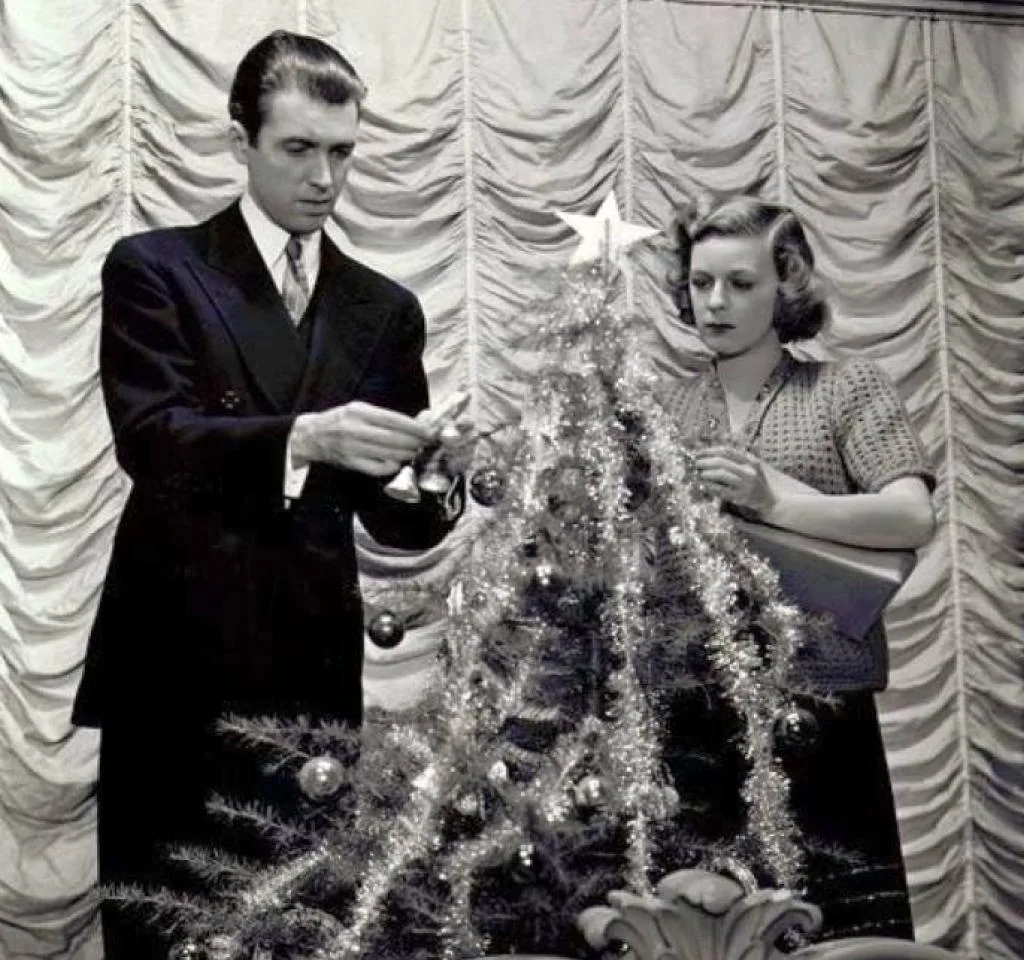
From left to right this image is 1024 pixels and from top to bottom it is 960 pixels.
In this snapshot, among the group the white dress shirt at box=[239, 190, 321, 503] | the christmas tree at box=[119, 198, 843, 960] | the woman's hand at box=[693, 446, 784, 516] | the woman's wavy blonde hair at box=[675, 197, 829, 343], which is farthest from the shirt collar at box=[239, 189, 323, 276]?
the woman's hand at box=[693, 446, 784, 516]

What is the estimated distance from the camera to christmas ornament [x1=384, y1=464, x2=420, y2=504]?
4.62m

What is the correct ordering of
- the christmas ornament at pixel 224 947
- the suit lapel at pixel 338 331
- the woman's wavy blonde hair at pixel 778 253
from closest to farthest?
the christmas ornament at pixel 224 947 < the suit lapel at pixel 338 331 < the woman's wavy blonde hair at pixel 778 253

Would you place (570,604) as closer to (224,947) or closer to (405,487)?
(405,487)

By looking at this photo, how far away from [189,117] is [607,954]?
233 centimetres

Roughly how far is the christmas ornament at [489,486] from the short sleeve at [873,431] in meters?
1.12

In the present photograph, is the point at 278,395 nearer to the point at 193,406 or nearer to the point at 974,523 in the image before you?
the point at 193,406

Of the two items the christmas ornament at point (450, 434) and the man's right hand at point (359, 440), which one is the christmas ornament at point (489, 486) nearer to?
the christmas ornament at point (450, 434)

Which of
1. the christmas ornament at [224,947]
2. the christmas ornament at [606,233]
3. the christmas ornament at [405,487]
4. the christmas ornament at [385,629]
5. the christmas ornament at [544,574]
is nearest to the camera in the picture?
the christmas ornament at [224,947]

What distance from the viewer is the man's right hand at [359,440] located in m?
4.66

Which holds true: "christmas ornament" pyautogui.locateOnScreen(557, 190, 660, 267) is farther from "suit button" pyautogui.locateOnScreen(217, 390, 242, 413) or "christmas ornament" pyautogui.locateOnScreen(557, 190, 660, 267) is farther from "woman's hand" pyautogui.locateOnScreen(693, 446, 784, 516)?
"suit button" pyautogui.locateOnScreen(217, 390, 242, 413)

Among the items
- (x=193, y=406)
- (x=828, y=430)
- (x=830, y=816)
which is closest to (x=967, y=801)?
(x=830, y=816)

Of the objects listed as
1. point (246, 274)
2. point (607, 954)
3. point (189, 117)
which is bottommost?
point (607, 954)

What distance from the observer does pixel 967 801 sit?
4.97 meters

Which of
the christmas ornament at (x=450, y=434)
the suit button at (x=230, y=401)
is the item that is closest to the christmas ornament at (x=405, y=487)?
the christmas ornament at (x=450, y=434)
